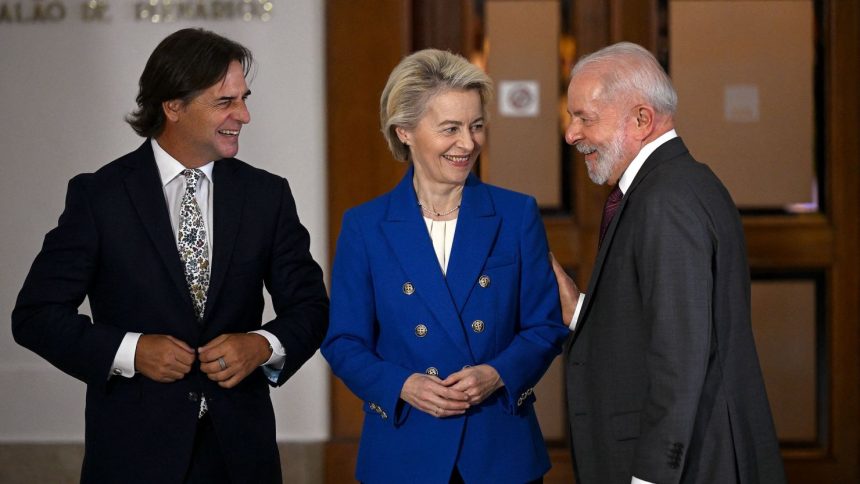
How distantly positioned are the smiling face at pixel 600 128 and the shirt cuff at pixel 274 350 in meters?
0.88

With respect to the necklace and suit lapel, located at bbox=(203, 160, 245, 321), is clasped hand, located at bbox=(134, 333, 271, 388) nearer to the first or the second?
suit lapel, located at bbox=(203, 160, 245, 321)

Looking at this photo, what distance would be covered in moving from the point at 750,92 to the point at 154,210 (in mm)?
3121

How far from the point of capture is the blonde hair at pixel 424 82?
2676 millimetres

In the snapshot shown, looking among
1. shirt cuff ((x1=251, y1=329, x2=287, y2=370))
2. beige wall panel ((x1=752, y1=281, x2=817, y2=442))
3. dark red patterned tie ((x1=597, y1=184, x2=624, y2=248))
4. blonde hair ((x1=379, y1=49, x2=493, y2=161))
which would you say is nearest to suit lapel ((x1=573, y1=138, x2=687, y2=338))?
dark red patterned tie ((x1=597, y1=184, x2=624, y2=248))

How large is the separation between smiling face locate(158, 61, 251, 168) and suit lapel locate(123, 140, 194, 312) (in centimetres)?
9

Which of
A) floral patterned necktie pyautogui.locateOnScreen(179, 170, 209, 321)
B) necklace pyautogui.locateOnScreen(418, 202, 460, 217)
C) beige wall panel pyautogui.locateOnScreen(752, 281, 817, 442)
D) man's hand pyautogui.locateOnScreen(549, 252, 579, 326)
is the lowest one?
beige wall panel pyautogui.locateOnScreen(752, 281, 817, 442)

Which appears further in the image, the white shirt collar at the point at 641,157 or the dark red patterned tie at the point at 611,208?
the dark red patterned tie at the point at 611,208

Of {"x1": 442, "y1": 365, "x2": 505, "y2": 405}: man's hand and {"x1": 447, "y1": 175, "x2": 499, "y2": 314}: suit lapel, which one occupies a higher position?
{"x1": 447, "y1": 175, "x2": 499, "y2": 314}: suit lapel

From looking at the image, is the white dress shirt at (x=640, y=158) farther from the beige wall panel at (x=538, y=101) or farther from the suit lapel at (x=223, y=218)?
the beige wall panel at (x=538, y=101)

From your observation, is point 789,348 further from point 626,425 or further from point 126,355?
point 126,355

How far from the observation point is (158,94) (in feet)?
9.00

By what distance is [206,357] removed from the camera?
259 cm

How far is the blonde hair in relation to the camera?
2.68 metres

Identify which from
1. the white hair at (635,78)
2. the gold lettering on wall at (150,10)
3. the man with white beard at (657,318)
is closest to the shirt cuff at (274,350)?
the man with white beard at (657,318)
